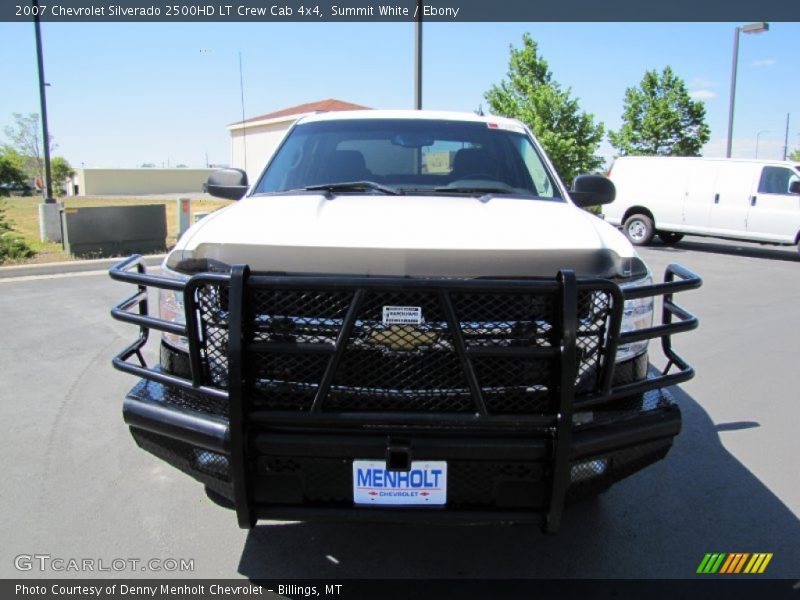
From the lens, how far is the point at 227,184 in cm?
416

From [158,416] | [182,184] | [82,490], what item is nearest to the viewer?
[158,416]

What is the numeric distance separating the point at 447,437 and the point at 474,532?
1188 mm

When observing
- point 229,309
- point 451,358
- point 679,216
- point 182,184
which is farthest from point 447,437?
point 182,184

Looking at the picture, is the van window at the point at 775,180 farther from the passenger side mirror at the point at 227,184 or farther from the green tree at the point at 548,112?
the passenger side mirror at the point at 227,184

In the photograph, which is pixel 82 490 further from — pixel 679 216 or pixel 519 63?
pixel 519 63

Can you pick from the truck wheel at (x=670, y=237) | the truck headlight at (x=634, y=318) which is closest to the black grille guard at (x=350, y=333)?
the truck headlight at (x=634, y=318)

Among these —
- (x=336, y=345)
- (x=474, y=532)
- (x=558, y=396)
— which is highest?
(x=336, y=345)

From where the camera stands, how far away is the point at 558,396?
220 centimetres

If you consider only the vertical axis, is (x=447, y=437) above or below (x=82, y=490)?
above

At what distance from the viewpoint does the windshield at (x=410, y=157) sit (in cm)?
369

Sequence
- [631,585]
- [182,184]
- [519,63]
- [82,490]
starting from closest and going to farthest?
[631,585] → [82,490] → [519,63] → [182,184]

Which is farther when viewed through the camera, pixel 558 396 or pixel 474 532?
pixel 474 532

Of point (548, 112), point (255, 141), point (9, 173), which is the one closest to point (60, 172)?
point (9, 173)

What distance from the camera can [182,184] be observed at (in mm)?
59594
